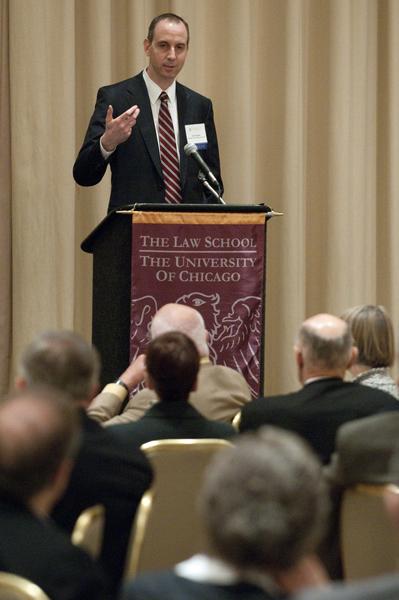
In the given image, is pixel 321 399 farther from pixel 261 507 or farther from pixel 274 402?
pixel 261 507

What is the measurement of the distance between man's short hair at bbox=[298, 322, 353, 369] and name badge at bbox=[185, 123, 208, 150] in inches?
89.3

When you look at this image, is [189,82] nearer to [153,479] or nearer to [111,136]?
[111,136]

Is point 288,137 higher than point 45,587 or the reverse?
higher

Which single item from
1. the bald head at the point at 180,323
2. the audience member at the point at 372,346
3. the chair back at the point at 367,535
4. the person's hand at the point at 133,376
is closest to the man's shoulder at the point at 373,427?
the chair back at the point at 367,535

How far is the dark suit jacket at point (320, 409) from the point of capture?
3.08m

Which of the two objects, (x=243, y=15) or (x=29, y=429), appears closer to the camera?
(x=29, y=429)

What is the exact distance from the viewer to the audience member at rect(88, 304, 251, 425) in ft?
11.8

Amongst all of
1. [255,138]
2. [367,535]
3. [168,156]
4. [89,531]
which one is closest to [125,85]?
[168,156]

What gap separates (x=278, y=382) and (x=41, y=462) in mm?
5511

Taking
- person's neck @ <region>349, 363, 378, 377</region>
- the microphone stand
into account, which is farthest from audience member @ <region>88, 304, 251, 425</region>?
the microphone stand

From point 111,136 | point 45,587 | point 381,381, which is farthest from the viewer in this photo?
point 111,136

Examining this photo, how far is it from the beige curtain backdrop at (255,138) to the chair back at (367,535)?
14.6 feet

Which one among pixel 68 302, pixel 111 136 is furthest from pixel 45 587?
pixel 68 302

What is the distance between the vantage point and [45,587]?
6.21 feet
